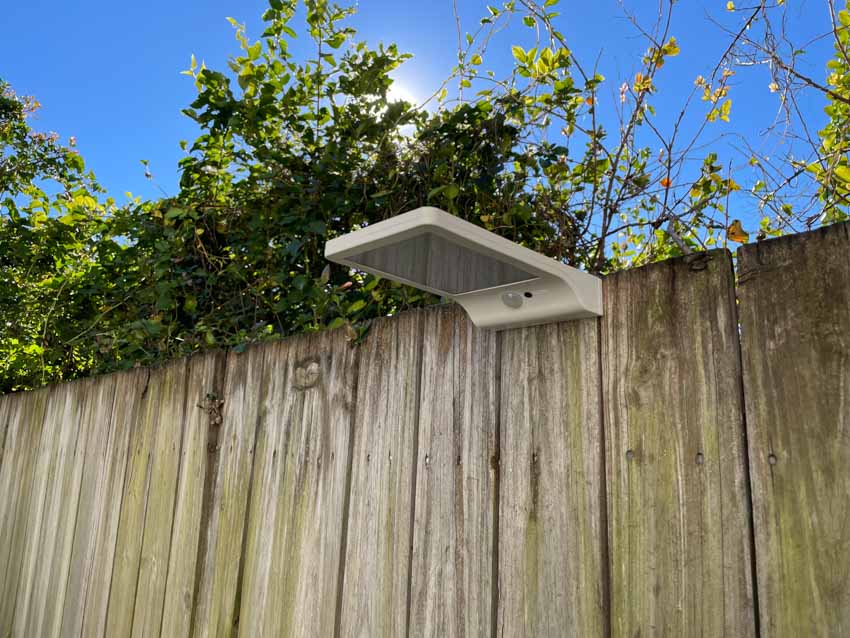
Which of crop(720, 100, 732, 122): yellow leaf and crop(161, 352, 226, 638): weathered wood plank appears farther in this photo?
crop(161, 352, 226, 638): weathered wood plank

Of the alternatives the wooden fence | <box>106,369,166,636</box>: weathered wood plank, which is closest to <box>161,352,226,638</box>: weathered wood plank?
the wooden fence

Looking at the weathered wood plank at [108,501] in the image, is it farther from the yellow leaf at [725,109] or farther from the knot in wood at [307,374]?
the yellow leaf at [725,109]

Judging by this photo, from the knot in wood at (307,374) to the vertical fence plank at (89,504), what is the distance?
1127 mm

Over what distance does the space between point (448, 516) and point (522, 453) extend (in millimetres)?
224

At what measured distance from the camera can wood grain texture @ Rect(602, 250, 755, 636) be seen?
3.44 ft

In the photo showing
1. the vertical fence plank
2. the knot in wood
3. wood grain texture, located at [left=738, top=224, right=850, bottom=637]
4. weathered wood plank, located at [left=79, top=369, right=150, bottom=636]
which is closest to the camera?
wood grain texture, located at [left=738, top=224, right=850, bottom=637]

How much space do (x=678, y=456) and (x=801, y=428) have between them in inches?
7.2

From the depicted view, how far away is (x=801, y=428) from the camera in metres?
1.01

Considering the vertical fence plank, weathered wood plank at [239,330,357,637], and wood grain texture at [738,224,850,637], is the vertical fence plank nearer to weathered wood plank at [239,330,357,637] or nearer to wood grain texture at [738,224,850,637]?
weathered wood plank at [239,330,357,637]

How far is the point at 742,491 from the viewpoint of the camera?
1.04 m

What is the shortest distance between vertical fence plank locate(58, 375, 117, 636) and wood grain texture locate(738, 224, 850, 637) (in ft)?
7.56

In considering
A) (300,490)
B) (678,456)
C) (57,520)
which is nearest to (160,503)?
(300,490)

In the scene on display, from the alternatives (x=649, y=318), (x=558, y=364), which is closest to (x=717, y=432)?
(x=649, y=318)

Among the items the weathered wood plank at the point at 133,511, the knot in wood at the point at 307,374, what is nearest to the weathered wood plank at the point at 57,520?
the weathered wood plank at the point at 133,511
